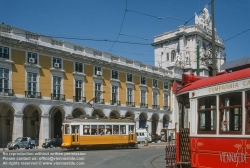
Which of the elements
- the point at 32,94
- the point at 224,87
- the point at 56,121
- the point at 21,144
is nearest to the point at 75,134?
the point at 21,144

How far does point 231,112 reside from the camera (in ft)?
26.2

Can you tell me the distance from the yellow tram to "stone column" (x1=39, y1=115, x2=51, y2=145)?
9386 millimetres

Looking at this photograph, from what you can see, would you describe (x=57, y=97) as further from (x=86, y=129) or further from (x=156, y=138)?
(x=156, y=138)

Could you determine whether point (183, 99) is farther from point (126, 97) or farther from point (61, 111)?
point (126, 97)

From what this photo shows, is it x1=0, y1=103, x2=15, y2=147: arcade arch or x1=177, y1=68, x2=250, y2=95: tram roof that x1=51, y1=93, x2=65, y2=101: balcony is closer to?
x1=0, y1=103, x2=15, y2=147: arcade arch

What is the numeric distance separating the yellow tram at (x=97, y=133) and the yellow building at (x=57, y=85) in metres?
1.38

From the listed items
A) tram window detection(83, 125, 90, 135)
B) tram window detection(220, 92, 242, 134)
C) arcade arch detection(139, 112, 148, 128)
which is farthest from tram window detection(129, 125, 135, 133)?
tram window detection(220, 92, 242, 134)

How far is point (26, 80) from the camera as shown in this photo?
33406 mm

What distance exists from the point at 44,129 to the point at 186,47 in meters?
35.0

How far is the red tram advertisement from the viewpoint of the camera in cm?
760

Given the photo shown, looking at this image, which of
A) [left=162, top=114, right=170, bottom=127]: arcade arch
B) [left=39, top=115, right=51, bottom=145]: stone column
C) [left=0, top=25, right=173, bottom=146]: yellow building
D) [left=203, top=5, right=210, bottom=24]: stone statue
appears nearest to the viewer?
[left=0, top=25, right=173, bottom=146]: yellow building

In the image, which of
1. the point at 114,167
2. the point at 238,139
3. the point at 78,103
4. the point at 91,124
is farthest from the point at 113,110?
the point at 238,139

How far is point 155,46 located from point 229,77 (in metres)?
61.1

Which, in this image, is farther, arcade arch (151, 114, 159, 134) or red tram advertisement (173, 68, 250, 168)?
arcade arch (151, 114, 159, 134)
